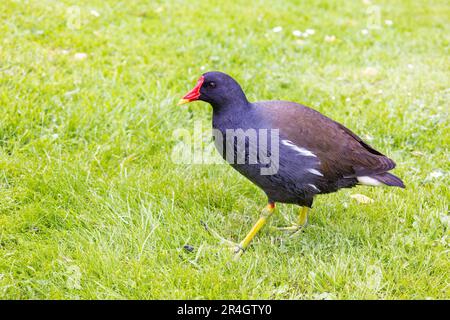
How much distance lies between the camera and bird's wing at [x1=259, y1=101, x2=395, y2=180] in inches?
124

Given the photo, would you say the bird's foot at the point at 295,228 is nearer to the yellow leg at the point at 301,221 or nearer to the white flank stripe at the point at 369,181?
the yellow leg at the point at 301,221

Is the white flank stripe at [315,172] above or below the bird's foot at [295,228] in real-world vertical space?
above

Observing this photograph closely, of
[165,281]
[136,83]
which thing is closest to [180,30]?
[136,83]

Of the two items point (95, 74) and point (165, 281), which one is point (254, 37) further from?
point (165, 281)

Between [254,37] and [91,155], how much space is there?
2.70 metres

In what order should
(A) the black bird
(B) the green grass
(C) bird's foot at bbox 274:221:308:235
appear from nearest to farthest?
(B) the green grass → (A) the black bird → (C) bird's foot at bbox 274:221:308:235

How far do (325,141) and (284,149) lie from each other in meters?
0.30

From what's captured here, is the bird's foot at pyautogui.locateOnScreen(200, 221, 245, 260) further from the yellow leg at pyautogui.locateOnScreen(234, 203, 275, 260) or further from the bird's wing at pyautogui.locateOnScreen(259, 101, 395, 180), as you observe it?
the bird's wing at pyautogui.locateOnScreen(259, 101, 395, 180)

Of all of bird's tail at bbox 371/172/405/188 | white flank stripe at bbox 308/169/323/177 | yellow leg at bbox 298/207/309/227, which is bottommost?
yellow leg at bbox 298/207/309/227

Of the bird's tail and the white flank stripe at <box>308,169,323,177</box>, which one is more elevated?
the white flank stripe at <box>308,169,323,177</box>

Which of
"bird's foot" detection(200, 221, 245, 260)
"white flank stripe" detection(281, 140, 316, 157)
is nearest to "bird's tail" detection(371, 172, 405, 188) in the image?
"white flank stripe" detection(281, 140, 316, 157)

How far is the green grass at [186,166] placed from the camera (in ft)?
9.57

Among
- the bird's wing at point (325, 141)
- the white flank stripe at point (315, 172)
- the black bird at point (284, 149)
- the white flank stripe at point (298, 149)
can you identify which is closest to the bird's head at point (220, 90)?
the black bird at point (284, 149)

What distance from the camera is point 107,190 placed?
11.7 feet
